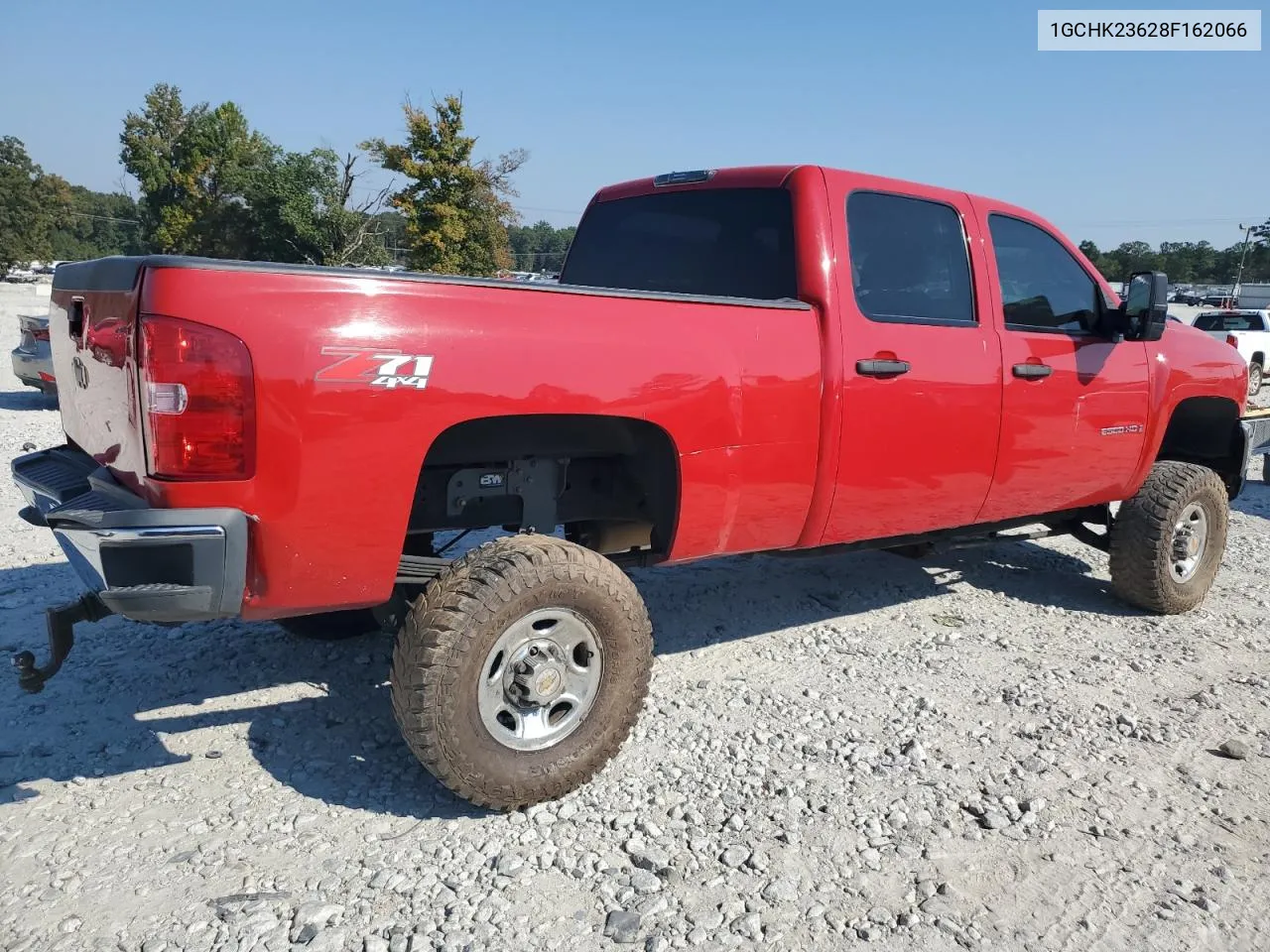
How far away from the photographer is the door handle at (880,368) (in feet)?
12.0

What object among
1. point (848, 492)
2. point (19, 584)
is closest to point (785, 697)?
point (848, 492)

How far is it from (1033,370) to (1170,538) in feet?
4.98

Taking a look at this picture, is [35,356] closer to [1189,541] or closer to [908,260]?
[908,260]

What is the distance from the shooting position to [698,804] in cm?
309

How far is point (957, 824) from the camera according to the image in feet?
9.89

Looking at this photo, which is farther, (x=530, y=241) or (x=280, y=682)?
(x=530, y=241)

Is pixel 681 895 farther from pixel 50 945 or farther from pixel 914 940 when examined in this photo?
pixel 50 945

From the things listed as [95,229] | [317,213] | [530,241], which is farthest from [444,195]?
[95,229]

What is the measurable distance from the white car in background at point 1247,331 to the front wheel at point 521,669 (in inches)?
679

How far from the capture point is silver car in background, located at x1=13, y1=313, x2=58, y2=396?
410 inches

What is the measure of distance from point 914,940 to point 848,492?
173 cm

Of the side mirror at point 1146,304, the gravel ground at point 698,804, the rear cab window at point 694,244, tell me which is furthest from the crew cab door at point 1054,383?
the rear cab window at point 694,244

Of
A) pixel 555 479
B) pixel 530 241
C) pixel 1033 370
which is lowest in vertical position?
pixel 555 479

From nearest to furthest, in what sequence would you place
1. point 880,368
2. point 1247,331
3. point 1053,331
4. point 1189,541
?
point 880,368, point 1053,331, point 1189,541, point 1247,331
